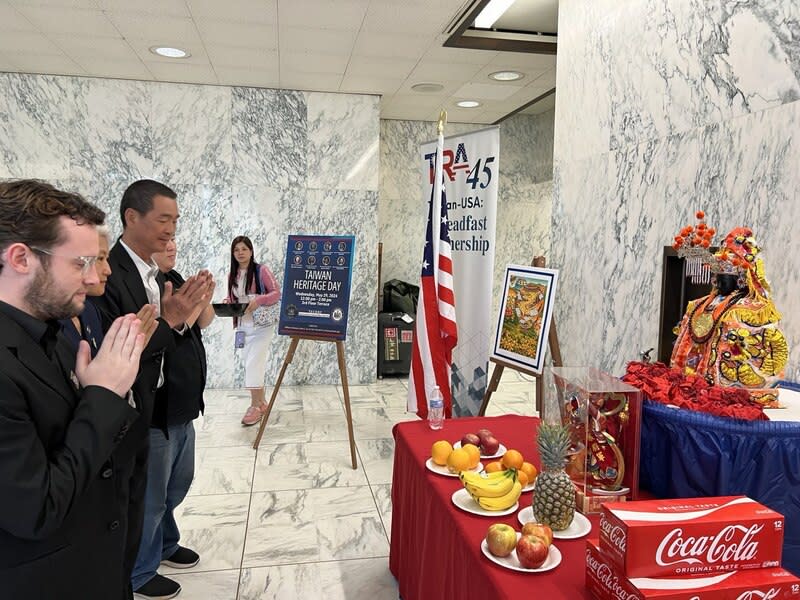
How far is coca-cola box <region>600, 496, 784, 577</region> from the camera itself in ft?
3.70

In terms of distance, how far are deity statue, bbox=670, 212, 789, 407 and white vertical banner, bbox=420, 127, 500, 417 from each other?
171 centimetres

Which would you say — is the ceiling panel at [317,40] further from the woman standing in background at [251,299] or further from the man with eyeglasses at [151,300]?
the man with eyeglasses at [151,300]

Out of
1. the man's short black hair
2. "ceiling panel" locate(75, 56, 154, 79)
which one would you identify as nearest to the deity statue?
the man's short black hair

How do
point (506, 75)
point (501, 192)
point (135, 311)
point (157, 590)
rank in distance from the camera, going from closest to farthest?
point (135, 311) → point (157, 590) → point (506, 75) → point (501, 192)

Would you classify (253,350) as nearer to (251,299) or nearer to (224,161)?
(251,299)

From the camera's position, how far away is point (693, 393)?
67.3 inches

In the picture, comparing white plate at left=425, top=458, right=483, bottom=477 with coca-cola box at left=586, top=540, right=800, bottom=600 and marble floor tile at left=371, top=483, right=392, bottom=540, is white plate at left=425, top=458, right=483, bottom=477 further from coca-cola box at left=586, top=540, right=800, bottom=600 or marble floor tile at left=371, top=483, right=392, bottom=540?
marble floor tile at left=371, top=483, right=392, bottom=540

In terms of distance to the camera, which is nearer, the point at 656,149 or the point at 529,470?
the point at 529,470

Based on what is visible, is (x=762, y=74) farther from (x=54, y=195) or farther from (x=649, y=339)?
(x=54, y=195)

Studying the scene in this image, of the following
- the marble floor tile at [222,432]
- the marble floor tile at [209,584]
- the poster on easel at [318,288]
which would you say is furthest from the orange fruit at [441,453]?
the marble floor tile at [222,432]

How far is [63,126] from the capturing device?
18.7ft

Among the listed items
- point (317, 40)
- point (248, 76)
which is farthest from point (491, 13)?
point (248, 76)

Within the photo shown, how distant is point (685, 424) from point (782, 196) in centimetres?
112

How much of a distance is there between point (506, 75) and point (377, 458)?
149 inches
